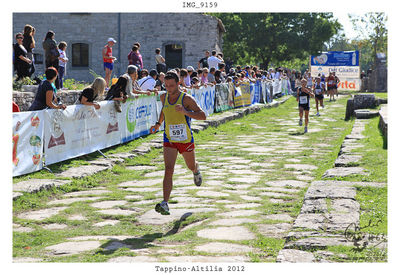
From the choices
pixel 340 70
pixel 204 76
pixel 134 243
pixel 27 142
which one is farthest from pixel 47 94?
pixel 340 70

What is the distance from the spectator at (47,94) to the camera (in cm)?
886

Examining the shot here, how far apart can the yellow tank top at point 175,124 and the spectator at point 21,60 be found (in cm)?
680

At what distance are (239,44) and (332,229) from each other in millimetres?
45246

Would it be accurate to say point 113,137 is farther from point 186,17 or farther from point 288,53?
point 288,53

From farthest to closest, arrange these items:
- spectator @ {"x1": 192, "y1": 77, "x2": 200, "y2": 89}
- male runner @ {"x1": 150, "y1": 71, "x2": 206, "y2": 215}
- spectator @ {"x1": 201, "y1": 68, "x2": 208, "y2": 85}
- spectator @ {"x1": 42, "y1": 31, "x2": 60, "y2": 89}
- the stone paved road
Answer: spectator @ {"x1": 201, "y1": 68, "x2": 208, "y2": 85}
spectator @ {"x1": 192, "y1": 77, "x2": 200, "y2": 89}
spectator @ {"x1": 42, "y1": 31, "x2": 60, "y2": 89}
male runner @ {"x1": 150, "y1": 71, "x2": 206, "y2": 215}
the stone paved road

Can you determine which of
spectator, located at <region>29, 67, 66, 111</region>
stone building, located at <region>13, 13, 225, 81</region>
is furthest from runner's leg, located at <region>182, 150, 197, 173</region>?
stone building, located at <region>13, 13, 225, 81</region>

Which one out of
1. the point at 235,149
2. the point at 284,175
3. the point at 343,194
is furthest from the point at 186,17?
the point at 343,194

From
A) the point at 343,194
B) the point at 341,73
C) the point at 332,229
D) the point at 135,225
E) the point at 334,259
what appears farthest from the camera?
the point at 341,73

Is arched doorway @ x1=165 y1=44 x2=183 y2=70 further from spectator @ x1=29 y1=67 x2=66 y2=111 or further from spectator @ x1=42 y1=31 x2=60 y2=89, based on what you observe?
spectator @ x1=29 y1=67 x2=66 y2=111

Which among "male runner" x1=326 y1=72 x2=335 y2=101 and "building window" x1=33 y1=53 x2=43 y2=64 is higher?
"building window" x1=33 y1=53 x2=43 y2=64

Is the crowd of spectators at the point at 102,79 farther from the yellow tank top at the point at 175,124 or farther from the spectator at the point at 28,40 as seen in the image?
the yellow tank top at the point at 175,124

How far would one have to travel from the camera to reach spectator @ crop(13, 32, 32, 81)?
12.2 m

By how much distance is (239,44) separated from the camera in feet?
163

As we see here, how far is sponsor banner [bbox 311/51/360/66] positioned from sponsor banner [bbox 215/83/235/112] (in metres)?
25.8
